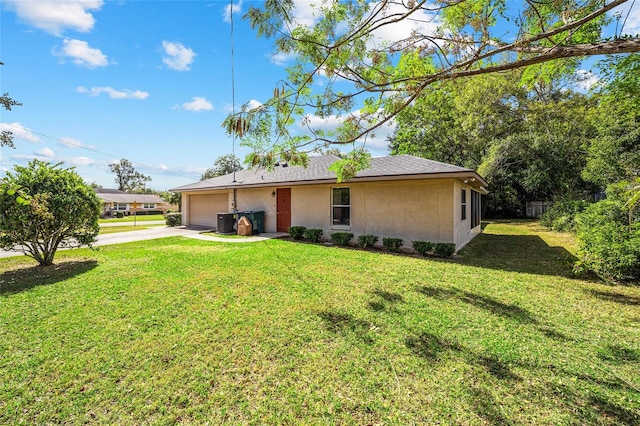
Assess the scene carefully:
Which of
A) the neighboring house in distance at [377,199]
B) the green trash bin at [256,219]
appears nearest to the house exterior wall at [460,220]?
the neighboring house in distance at [377,199]

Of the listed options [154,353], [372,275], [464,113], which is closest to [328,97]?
[372,275]

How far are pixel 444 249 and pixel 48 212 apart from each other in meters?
9.87

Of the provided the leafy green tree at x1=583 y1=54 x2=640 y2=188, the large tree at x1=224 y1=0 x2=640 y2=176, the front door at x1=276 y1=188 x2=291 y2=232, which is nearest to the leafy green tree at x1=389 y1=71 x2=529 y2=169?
the leafy green tree at x1=583 y1=54 x2=640 y2=188

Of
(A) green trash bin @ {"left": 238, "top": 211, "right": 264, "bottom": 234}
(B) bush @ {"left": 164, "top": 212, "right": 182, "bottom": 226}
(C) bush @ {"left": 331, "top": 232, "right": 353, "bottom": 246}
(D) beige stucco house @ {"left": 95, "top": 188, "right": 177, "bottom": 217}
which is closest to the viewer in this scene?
(C) bush @ {"left": 331, "top": 232, "right": 353, "bottom": 246}

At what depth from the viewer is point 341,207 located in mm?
11016

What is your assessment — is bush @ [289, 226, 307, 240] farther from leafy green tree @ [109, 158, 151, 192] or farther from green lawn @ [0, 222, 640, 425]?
leafy green tree @ [109, 158, 151, 192]

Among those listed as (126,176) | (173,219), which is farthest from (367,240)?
(126,176)

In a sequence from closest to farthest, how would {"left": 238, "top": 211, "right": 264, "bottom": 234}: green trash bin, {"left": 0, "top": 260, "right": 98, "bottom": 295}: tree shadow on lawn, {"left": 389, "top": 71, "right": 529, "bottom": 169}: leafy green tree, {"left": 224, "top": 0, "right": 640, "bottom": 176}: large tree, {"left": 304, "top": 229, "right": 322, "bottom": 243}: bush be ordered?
{"left": 224, "top": 0, "right": 640, "bottom": 176}: large tree → {"left": 0, "top": 260, "right": 98, "bottom": 295}: tree shadow on lawn → {"left": 304, "top": 229, "right": 322, "bottom": 243}: bush → {"left": 238, "top": 211, "right": 264, "bottom": 234}: green trash bin → {"left": 389, "top": 71, "right": 529, "bottom": 169}: leafy green tree

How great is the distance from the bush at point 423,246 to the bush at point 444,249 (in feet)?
0.47

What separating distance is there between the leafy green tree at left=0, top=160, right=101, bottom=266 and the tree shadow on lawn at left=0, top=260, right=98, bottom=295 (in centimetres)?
40

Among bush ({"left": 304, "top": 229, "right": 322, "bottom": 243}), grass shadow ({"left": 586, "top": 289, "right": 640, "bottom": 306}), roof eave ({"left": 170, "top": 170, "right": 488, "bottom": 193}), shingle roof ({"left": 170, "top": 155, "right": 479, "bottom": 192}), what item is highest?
shingle roof ({"left": 170, "top": 155, "right": 479, "bottom": 192})

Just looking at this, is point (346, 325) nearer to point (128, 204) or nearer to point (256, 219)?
point (256, 219)

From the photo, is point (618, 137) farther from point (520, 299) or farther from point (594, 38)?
point (520, 299)

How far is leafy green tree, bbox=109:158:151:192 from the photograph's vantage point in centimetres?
6550
